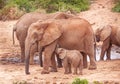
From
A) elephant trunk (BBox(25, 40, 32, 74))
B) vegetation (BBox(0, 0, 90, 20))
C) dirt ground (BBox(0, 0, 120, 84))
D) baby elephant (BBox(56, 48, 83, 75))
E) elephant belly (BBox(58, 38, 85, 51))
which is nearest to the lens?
dirt ground (BBox(0, 0, 120, 84))

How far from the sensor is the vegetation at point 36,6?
980 inches

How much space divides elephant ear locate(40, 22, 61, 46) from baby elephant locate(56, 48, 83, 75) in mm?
366

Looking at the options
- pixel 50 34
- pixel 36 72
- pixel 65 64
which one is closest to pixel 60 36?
pixel 50 34

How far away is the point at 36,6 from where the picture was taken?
85.1 feet

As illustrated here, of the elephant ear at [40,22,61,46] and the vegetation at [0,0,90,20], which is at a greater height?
the elephant ear at [40,22,61,46]

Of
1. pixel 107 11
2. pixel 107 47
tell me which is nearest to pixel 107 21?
pixel 107 11

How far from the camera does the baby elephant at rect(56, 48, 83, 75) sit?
Answer: 14.3 metres

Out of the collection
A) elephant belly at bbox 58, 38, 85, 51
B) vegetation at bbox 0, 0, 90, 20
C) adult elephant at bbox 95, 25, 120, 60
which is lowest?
vegetation at bbox 0, 0, 90, 20

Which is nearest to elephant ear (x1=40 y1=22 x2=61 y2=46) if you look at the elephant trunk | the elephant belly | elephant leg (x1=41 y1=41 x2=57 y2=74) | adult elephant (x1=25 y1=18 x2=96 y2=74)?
adult elephant (x1=25 y1=18 x2=96 y2=74)

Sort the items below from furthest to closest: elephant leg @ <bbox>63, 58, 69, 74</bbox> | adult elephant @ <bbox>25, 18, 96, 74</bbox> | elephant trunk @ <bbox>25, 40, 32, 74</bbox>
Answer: adult elephant @ <bbox>25, 18, 96, 74</bbox> < elephant leg @ <bbox>63, 58, 69, 74</bbox> < elephant trunk @ <bbox>25, 40, 32, 74</bbox>

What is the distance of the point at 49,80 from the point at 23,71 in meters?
1.47

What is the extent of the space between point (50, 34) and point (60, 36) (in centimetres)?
37

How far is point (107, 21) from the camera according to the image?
23859 mm

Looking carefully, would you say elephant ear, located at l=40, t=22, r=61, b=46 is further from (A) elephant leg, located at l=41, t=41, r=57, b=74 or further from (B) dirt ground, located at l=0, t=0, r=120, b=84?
(B) dirt ground, located at l=0, t=0, r=120, b=84
